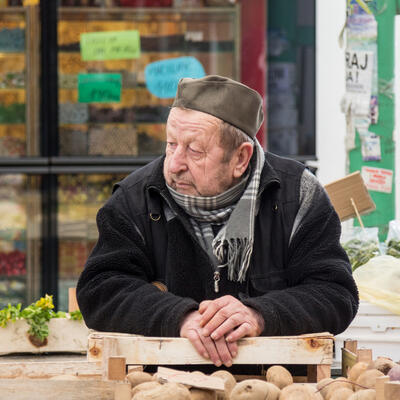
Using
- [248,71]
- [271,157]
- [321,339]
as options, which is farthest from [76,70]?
[321,339]

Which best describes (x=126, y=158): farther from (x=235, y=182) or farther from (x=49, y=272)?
(x=235, y=182)

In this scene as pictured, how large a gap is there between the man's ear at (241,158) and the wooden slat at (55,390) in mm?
949

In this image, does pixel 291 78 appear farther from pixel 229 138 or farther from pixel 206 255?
pixel 206 255

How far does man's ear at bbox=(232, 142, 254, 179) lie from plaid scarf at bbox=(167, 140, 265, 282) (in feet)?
0.11

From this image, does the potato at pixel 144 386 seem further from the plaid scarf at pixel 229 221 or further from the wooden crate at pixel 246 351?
the plaid scarf at pixel 229 221

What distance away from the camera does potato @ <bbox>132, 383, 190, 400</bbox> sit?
7.30 ft

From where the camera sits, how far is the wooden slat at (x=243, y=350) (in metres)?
2.67

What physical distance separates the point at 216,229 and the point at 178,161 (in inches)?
10.8

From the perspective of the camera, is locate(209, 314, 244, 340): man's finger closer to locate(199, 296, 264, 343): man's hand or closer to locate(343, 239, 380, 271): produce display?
locate(199, 296, 264, 343): man's hand

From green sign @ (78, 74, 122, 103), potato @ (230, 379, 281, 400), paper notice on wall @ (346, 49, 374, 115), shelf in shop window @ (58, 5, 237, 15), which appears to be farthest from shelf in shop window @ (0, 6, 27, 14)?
potato @ (230, 379, 281, 400)

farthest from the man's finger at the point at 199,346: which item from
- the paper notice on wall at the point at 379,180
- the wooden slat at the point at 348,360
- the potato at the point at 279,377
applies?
the paper notice on wall at the point at 379,180

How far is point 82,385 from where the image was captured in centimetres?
249

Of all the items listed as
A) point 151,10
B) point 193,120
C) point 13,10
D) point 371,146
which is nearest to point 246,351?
point 193,120

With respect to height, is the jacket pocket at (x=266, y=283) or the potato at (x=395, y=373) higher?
the jacket pocket at (x=266, y=283)
